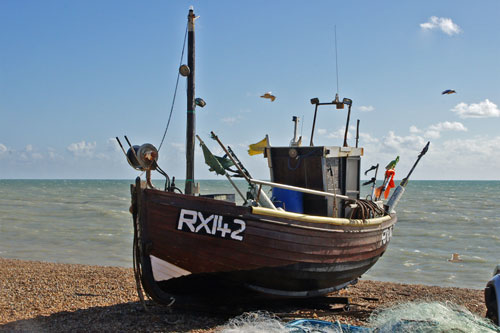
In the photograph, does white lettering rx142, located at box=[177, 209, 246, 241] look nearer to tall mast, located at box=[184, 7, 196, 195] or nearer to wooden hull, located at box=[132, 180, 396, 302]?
wooden hull, located at box=[132, 180, 396, 302]

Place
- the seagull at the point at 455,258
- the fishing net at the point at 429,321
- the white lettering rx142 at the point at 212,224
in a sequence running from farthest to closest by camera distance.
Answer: the seagull at the point at 455,258 → the white lettering rx142 at the point at 212,224 → the fishing net at the point at 429,321

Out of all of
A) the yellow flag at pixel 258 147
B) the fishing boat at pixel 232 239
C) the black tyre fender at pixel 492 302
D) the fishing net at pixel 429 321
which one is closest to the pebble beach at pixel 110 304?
the fishing boat at pixel 232 239

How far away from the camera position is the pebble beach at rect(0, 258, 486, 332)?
24.8ft

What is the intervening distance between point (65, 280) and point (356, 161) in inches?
264

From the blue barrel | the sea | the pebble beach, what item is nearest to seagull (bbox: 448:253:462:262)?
the sea

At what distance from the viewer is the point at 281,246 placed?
7.52m

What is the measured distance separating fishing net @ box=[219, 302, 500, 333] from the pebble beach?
1.24 m

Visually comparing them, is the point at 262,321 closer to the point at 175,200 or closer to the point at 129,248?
the point at 175,200

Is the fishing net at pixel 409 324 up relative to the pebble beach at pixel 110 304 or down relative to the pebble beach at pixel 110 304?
up

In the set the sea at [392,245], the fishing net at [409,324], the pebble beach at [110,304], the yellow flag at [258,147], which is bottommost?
the sea at [392,245]

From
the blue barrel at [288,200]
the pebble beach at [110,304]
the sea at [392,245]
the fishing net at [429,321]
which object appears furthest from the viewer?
the sea at [392,245]

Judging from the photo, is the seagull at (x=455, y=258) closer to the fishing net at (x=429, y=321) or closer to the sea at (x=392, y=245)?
the sea at (x=392, y=245)

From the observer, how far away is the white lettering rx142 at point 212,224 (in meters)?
7.25

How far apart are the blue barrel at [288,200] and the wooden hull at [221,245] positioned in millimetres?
998
